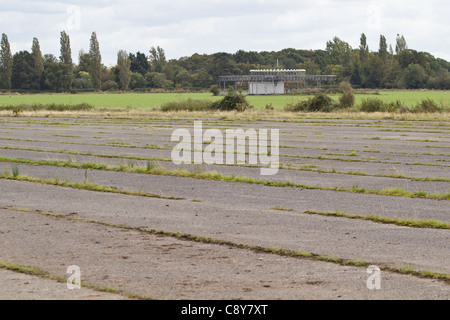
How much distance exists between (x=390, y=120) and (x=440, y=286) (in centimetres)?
3611

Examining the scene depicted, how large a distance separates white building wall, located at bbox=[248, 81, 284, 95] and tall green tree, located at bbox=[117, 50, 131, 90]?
32347mm

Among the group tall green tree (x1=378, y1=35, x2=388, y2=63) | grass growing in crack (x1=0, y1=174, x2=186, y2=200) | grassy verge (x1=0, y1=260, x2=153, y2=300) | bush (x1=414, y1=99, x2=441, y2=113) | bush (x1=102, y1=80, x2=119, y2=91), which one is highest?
tall green tree (x1=378, y1=35, x2=388, y2=63)

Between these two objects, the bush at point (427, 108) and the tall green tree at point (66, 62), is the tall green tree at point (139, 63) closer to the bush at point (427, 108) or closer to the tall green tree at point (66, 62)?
the tall green tree at point (66, 62)

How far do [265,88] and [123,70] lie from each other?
36.9m

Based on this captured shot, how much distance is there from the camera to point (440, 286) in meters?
7.95

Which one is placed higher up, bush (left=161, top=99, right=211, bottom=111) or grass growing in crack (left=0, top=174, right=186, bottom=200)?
bush (left=161, top=99, right=211, bottom=111)

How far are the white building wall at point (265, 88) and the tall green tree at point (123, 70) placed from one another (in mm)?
32347

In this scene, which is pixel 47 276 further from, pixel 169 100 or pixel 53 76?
pixel 53 76

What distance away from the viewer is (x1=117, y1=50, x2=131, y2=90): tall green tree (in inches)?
5878

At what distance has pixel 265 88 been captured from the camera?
5335 inches

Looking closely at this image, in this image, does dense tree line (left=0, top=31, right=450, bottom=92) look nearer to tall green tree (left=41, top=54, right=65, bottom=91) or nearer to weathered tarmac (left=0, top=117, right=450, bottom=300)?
tall green tree (left=41, top=54, right=65, bottom=91)

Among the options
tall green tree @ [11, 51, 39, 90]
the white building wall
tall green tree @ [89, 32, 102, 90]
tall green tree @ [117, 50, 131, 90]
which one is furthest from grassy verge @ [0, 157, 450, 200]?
tall green tree @ [117, 50, 131, 90]
